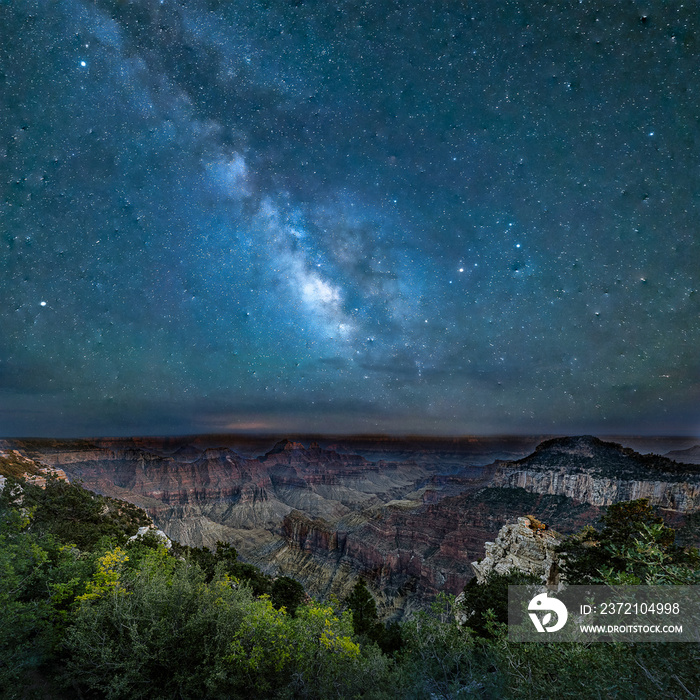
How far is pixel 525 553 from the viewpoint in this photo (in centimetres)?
2591

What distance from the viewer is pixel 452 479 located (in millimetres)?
146375

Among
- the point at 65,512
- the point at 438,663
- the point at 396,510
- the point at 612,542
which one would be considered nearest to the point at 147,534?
the point at 65,512

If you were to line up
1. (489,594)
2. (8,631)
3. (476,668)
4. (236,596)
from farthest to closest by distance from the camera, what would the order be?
(489,594) → (236,596) → (8,631) → (476,668)

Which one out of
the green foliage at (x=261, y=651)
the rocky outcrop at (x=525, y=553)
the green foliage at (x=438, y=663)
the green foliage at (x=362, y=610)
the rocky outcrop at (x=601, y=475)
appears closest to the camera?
the green foliage at (x=261, y=651)

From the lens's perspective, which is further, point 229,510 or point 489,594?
point 229,510

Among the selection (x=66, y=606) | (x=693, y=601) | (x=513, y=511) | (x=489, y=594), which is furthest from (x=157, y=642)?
(x=513, y=511)

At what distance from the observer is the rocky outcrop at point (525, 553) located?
23.6m

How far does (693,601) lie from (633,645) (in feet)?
4.76

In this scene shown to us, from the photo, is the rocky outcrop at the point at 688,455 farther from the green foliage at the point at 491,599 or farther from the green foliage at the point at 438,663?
the green foliage at the point at 438,663

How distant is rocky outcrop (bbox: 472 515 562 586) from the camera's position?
23630 mm

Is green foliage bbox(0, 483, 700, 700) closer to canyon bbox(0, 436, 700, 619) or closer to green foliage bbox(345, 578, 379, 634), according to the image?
green foliage bbox(345, 578, 379, 634)

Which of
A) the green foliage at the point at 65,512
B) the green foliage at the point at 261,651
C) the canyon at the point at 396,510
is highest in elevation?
the green foliage at the point at 261,651

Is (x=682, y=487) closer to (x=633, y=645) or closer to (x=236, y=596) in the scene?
(x=633, y=645)

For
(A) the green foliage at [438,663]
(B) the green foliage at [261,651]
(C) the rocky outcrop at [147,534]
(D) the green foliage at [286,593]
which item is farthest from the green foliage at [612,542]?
(C) the rocky outcrop at [147,534]
